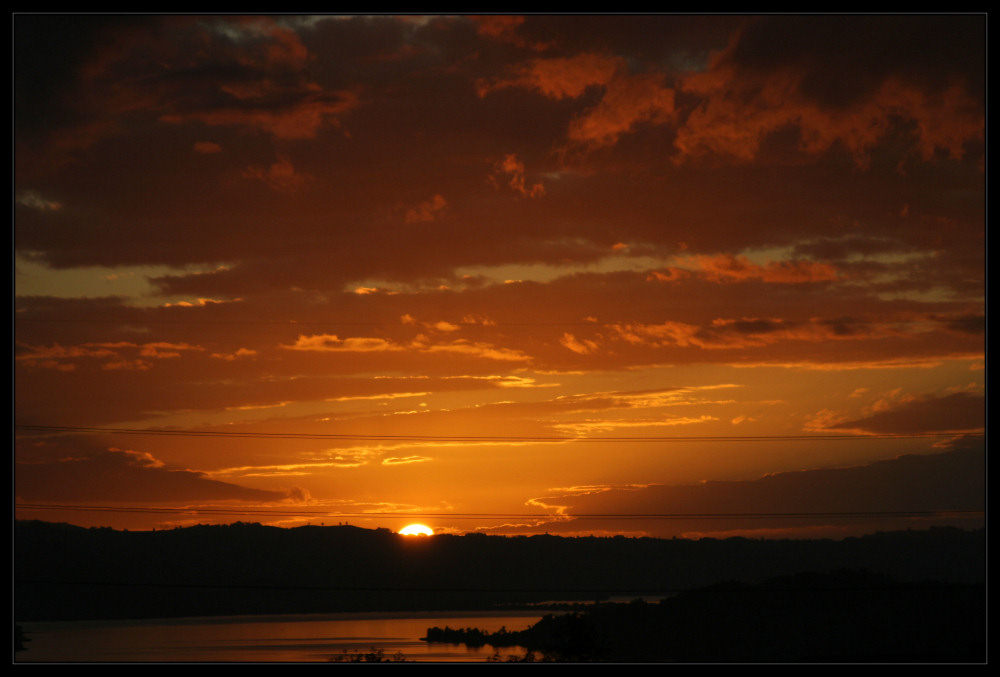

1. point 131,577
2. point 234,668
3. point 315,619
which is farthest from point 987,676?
point 315,619

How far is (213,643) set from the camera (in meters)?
104

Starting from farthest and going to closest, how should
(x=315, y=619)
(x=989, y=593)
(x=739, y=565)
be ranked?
(x=315, y=619)
(x=739, y=565)
(x=989, y=593)

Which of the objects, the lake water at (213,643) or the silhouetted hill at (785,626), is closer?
the lake water at (213,643)

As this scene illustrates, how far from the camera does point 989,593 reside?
37.6 m

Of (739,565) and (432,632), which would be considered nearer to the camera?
(739,565)

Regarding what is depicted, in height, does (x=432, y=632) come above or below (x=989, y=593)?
below

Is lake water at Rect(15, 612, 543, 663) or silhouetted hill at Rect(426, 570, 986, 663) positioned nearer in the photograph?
lake water at Rect(15, 612, 543, 663)

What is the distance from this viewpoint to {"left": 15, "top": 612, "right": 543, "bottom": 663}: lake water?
82125 millimetres

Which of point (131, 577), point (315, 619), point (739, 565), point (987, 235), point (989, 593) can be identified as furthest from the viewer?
point (315, 619)

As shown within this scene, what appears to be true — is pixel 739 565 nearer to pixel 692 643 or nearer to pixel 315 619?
pixel 692 643

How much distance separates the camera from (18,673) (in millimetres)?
31000

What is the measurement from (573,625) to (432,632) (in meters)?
55.2

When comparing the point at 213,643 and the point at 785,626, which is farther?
the point at 785,626

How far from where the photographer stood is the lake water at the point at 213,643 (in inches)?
3233
